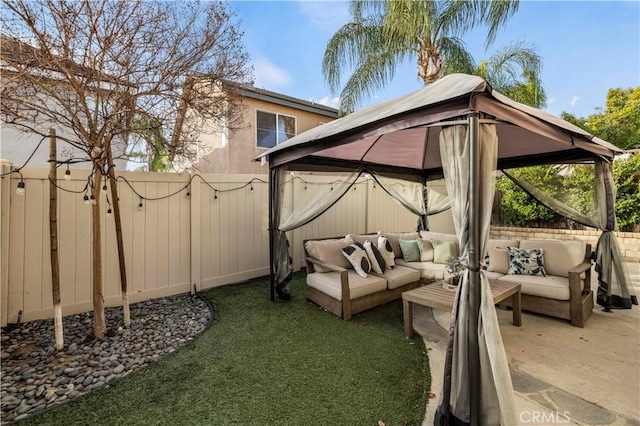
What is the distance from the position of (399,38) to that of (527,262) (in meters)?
6.23

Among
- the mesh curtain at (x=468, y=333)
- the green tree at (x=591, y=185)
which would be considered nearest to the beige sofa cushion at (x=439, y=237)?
the green tree at (x=591, y=185)

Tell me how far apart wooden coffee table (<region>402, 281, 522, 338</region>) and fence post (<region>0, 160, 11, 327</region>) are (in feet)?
15.0

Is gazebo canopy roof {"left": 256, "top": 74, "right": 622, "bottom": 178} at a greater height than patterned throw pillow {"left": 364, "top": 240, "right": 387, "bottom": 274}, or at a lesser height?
greater

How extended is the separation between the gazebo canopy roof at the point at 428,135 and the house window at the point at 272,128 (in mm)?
4573

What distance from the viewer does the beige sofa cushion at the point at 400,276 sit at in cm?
420

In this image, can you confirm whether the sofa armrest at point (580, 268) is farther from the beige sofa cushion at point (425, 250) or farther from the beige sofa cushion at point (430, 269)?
the beige sofa cushion at point (425, 250)

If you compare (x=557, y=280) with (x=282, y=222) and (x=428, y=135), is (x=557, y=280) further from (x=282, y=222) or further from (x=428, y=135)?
(x=282, y=222)

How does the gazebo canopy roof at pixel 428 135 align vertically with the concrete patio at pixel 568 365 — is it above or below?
above

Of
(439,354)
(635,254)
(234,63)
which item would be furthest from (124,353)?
(635,254)

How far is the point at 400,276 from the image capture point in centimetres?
432

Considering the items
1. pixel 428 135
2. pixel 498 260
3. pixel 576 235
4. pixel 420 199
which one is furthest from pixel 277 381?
pixel 576 235

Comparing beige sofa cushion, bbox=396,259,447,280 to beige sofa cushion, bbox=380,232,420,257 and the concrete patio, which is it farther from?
the concrete patio

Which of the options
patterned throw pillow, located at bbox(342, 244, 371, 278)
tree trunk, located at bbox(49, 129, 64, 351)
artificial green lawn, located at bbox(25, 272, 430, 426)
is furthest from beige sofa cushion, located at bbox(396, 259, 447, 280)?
tree trunk, located at bbox(49, 129, 64, 351)

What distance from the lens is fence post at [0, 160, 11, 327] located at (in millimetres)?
3241
